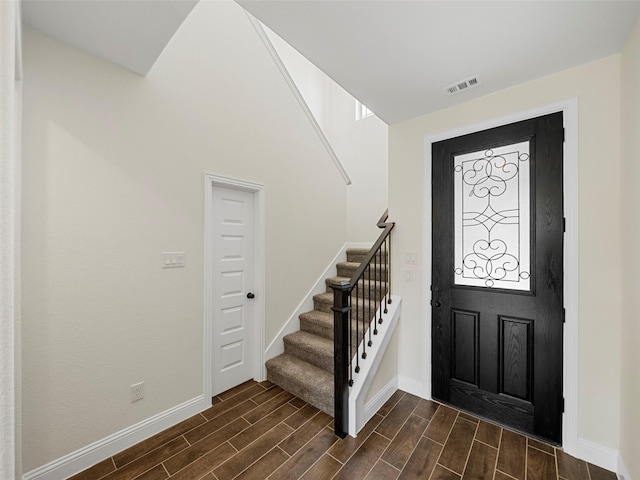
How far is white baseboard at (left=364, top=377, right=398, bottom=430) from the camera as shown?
224 centimetres

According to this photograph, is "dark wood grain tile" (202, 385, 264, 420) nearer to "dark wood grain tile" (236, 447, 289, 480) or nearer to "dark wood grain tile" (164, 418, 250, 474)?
"dark wood grain tile" (164, 418, 250, 474)

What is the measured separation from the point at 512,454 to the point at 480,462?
257 mm

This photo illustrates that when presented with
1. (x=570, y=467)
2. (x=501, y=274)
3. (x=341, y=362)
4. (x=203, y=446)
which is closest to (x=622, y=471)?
(x=570, y=467)

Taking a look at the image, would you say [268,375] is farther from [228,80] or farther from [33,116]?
[228,80]

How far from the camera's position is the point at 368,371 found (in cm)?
219

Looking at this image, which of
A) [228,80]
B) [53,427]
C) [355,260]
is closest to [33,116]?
[228,80]

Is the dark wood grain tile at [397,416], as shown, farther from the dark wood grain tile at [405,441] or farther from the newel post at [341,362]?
the newel post at [341,362]

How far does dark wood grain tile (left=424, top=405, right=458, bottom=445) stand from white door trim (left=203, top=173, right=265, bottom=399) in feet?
5.41

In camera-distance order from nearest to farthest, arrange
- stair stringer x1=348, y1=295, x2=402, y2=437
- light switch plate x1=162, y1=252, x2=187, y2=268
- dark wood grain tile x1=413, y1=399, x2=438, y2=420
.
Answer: stair stringer x1=348, y1=295, x2=402, y2=437 → light switch plate x1=162, y1=252, x2=187, y2=268 → dark wood grain tile x1=413, y1=399, x2=438, y2=420

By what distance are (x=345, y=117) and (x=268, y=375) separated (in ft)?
13.3

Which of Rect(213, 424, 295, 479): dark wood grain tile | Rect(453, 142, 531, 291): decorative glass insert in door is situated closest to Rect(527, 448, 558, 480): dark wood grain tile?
Rect(453, 142, 531, 291): decorative glass insert in door

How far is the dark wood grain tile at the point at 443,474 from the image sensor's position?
1674 millimetres

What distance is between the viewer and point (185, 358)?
2291 millimetres

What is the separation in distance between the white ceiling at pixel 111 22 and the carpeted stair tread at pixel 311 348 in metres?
2.70
